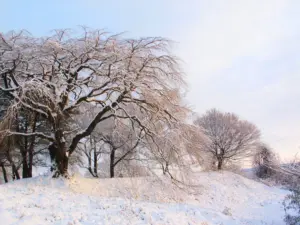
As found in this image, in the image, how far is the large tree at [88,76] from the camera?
40.3ft

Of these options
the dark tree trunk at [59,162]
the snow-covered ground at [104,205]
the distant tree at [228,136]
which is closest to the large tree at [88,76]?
the dark tree trunk at [59,162]

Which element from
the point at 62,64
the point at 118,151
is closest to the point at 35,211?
the point at 62,64

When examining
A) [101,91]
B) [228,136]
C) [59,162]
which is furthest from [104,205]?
[228,136]

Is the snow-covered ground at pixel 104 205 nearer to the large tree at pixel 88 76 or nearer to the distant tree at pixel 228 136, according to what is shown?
the large tree at pixel 88 76

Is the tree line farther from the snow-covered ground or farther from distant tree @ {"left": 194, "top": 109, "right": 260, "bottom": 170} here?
distant tree @ {"left": 194, "top": 109, "right": 260, "bottom": 170}

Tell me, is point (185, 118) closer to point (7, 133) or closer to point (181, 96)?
point (181, 96)

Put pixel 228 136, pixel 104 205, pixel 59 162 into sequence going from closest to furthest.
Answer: pixel 104 205 → pixel 59 162 → pixel 228 136

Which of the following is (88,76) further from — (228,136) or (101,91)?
(228,136)

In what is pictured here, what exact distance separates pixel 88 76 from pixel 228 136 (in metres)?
20.1

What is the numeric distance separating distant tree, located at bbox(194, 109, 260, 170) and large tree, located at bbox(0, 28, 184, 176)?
1642 centimetres

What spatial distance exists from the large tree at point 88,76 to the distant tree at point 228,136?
16.4 meters

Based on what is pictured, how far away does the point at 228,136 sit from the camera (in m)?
29.9

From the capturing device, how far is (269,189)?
78.3 feet

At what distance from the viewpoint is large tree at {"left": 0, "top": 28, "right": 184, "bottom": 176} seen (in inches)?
483
